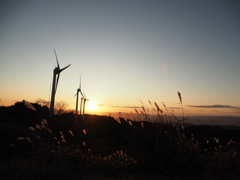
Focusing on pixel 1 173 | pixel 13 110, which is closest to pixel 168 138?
pixel 1 173

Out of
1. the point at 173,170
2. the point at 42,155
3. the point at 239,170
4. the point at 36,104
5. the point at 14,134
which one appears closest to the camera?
the point at 173,170

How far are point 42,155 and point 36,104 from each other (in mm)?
33032

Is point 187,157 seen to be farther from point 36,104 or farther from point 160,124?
point 36,104

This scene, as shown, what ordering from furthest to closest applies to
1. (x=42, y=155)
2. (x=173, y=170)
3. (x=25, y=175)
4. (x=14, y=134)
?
(x=14, y=134)
(x=42, y=155)
(x=173, y=170)
(x=25, y=175)

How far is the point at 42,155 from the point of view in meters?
8.16

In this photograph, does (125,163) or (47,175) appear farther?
(125,163)

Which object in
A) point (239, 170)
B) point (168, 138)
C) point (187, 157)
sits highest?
point (168, 138)

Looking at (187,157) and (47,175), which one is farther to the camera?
(187,157)

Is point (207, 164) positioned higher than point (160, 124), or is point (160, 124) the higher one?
point (160, 124)

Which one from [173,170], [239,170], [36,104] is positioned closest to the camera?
[173,170]

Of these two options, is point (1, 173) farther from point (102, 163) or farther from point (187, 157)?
point (187, 157)

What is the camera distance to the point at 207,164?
25.1ft

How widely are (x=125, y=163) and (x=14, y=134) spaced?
9397 millimetres

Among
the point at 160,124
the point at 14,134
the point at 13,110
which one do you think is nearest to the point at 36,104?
the point at 13,110
